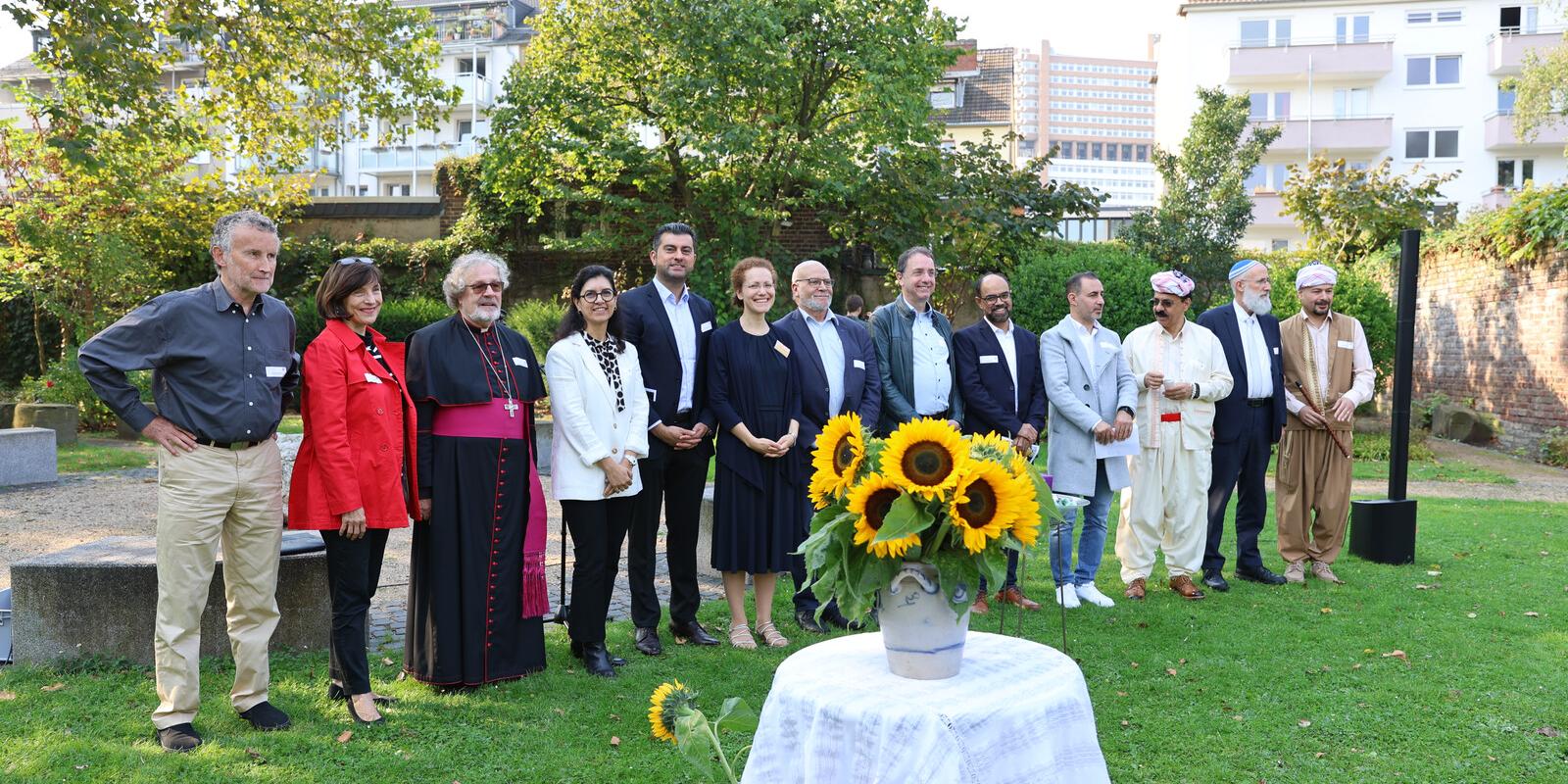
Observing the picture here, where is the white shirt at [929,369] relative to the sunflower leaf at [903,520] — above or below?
above

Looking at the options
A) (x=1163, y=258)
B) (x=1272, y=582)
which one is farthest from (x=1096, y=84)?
(x=1272, y=582)

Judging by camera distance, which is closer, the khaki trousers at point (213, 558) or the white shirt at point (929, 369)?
the khaki trousers at point (213, 558)

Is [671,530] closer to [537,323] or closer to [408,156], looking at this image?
[537,323]

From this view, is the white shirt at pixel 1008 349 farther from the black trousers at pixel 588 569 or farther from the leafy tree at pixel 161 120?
the leafy tree at pixel 161 120

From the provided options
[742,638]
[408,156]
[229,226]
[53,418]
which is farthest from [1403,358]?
[408,156]

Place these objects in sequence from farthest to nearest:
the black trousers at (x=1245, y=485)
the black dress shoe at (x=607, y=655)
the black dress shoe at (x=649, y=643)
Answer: the black trousers at (x=1245, y=485)
the black dress shoe at (x=649, y=643)
the black dress shoe at (x=607, y=655)

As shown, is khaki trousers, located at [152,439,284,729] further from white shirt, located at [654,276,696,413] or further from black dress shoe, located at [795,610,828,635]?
black dress shoe, located at [795,610,828,635]

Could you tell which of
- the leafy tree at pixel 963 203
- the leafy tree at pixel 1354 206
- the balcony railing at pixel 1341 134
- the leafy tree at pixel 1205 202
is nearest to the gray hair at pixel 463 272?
the leafy tree at pixel 963 203

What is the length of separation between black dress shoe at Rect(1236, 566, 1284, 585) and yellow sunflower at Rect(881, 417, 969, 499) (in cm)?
594

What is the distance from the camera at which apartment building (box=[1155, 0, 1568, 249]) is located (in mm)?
42750

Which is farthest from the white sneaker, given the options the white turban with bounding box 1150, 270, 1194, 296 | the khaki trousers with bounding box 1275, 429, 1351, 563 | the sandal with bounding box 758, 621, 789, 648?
the sandal with bounding box 758, 621, 789, 648

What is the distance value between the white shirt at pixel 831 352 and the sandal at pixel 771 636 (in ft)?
4.21

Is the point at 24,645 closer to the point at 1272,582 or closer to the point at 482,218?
the point at 1272,582

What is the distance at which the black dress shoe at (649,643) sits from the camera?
240 inches
